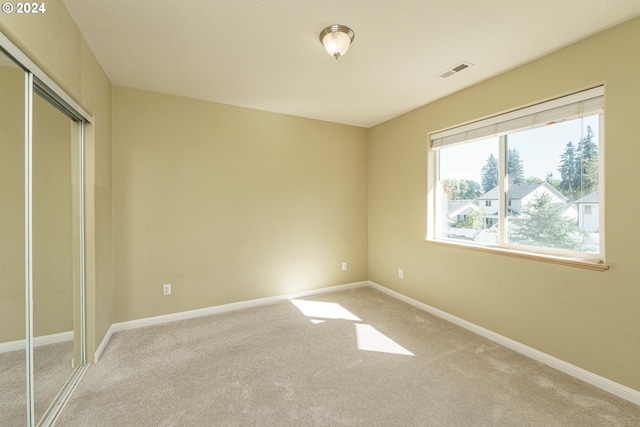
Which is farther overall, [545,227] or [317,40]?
[545,227]

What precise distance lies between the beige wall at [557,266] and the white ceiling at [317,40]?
191 millimetres

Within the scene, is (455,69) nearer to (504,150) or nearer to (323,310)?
(504,150)

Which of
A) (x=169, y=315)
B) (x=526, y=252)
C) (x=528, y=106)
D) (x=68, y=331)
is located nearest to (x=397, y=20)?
(x=528, y=106)

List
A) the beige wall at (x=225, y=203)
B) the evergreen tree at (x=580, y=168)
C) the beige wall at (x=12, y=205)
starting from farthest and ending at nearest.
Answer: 1. the beige wall at (x=225, y=203)
2. the evergreen tree at (x=580, y=168)
3. the beige wall at (x=12, y=205)

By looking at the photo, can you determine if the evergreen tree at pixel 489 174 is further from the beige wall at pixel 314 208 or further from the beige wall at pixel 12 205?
the beige wall at pixel 12 205

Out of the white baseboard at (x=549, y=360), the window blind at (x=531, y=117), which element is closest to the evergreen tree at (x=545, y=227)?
the window blind at (x=531, y=117)

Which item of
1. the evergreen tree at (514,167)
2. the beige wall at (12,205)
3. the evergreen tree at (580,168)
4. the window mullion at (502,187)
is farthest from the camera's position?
the window mullion at (502,187)

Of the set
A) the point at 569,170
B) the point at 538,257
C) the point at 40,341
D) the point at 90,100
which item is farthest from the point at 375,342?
the point at 90,100

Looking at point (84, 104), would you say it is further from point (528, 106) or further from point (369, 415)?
point (528, 106)

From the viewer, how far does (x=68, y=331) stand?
6.59ft

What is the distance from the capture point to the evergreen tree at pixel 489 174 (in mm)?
2803

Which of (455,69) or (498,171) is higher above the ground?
(455,69)

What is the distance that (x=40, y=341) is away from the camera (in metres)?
1.62

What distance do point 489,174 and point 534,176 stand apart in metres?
0.43
